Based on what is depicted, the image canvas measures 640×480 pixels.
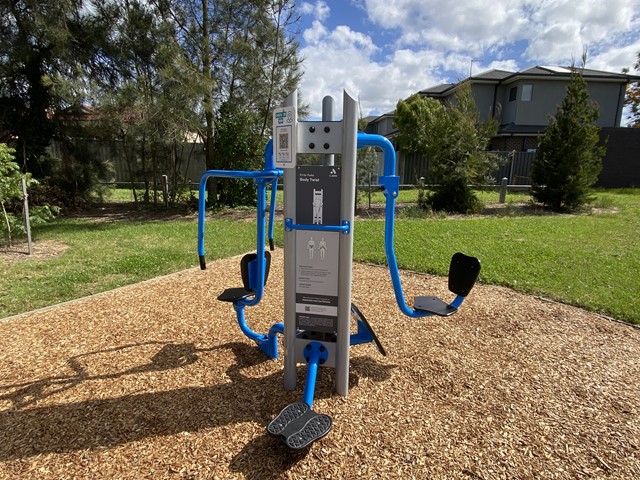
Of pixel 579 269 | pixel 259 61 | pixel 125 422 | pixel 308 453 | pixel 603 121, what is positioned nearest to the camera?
pixel 308 453

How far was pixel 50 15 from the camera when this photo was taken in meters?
8.55

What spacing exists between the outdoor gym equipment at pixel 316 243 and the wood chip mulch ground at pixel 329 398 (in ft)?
0.67

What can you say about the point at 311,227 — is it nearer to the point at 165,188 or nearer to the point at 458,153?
the point at 458,153

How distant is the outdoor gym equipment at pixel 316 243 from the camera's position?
81.0 inches

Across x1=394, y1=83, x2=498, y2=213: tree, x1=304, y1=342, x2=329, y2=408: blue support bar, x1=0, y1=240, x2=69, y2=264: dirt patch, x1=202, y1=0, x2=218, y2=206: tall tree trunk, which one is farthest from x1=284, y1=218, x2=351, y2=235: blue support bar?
x1=394, y1=83, x2=498, y2=213: tree

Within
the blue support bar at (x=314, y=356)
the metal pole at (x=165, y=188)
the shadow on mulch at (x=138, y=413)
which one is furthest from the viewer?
the metal pole at (x=165, y=188)

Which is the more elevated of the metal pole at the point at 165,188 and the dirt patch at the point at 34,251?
the metal pole at the point at 165,188

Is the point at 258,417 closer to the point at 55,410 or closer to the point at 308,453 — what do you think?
the point at 308,453

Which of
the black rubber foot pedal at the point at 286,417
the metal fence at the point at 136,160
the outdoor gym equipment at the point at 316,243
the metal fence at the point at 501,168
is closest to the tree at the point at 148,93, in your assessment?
the metal fence at the point at 136,160

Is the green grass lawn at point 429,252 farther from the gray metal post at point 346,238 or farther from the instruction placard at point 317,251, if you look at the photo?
the instruction placard at point 317,251

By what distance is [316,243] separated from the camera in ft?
7.31

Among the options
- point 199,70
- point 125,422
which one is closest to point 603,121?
point 199,70

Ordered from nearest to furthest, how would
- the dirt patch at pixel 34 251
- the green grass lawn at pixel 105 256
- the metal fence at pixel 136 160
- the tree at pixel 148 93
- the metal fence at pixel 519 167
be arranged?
the green grass lawn at pixel 105 256, the dirt patch at pixel 34 251, the tree at pixel 148 93, the metal fence at pixel 136 160, the metal fence at pixel 519 167

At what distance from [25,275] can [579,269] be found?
684cm
